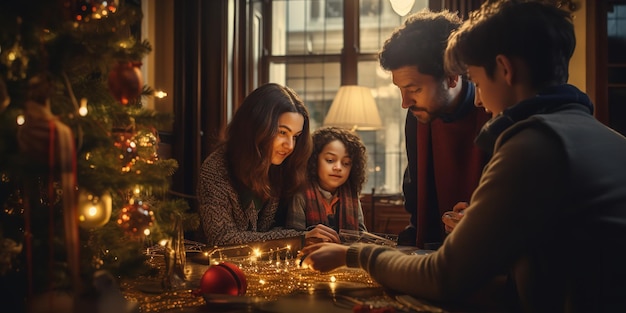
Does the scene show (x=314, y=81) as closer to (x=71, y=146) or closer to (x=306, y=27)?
(x=306, y=27)

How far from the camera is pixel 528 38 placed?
52.3 inches

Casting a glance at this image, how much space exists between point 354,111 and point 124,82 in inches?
128

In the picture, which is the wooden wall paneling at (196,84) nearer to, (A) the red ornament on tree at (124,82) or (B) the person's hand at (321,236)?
(B) the person's hand at (321,236)

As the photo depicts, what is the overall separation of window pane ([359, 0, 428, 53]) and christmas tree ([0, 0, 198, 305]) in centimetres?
406

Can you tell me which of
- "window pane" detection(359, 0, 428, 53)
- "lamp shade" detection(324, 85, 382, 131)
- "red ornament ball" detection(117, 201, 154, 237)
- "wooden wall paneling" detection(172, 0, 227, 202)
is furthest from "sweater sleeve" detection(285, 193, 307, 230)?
"window pane" detection(359, 0, 428, 53)

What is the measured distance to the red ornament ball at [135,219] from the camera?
56.3 inches

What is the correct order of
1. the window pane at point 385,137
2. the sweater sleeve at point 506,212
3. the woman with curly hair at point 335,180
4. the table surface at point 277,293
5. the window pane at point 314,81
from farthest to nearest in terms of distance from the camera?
1. the window pane at point 314,81
2. the window pane at point 385,137
3. the woman with curly hair at point 335,180
4. the table surface at point 277,293
5. the sweater sleeve at point 506,212

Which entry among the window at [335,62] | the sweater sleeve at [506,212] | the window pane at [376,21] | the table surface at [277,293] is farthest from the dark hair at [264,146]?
the window pane at [376,21]

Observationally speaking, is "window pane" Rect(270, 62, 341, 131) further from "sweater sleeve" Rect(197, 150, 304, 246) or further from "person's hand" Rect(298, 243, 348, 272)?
"person's hand" Rect(298, 243, 348, 272)

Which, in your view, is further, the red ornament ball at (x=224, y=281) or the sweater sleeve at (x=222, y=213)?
the sweater sleeve at (x=222, y=213)

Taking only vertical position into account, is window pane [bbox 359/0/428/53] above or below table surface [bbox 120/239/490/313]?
above

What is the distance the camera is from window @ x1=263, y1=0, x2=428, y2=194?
536 cm

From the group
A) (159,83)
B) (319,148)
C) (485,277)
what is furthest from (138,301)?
(159,83)

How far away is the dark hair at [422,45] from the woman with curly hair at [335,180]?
2.11 feet
